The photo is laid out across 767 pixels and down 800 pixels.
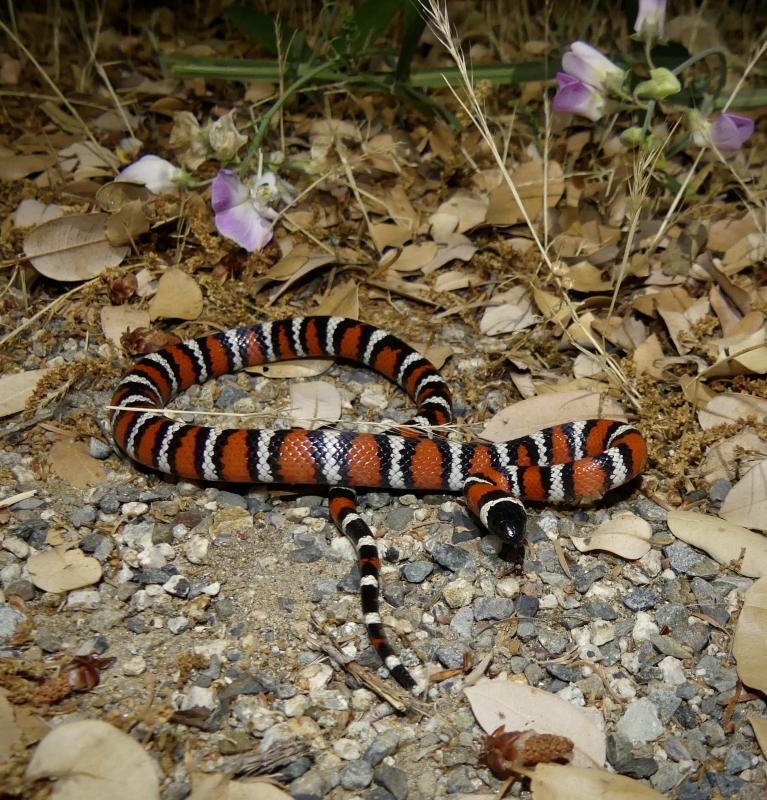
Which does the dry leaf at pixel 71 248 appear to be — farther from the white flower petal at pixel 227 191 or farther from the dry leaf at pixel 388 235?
the dry leaf at pixel 388 235

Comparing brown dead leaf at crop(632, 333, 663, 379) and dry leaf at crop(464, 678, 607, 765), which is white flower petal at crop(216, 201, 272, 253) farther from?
dry leaf at crop(464, 678, 607, 765)

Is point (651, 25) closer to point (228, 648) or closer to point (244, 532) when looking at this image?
point (244, 532)

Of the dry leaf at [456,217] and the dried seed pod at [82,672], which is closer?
the dried seed pod at [82,672]

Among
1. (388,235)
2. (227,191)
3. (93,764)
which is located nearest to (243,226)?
(227,191)

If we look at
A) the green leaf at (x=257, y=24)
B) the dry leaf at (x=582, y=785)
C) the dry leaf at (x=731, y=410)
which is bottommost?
the dry leaf at (x=582, y=785)

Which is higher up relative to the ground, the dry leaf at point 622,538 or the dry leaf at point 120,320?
the dry leaf at point 120,320

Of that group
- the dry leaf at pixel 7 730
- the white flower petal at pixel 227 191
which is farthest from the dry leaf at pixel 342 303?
the dry leaf at pixel 7 730

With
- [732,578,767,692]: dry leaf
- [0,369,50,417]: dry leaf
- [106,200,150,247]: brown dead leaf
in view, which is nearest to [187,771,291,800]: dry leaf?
[732,578,767,692]: dry leaf
